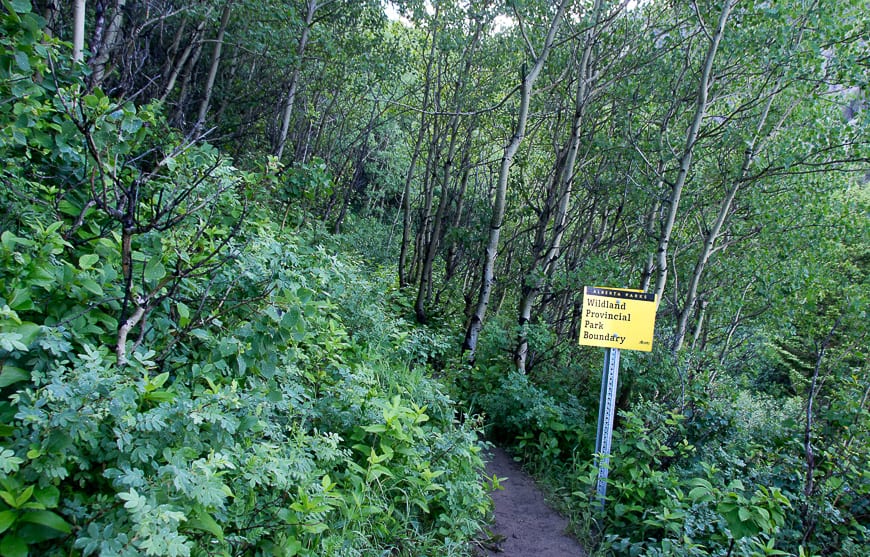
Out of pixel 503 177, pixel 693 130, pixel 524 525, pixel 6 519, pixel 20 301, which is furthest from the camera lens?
pixel 503 177

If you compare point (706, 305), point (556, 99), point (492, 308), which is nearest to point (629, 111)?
point (556, 99)

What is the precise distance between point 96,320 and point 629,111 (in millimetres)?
7007

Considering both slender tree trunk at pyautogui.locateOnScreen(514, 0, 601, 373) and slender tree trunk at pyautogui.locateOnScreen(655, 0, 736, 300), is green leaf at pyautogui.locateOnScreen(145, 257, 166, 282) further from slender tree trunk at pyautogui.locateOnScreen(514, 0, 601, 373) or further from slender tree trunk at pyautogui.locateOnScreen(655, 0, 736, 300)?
slender tree trunk at pyautogui.locateOnScreen(514, 0, 601, 373)

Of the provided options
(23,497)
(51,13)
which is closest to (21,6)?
(23,497)

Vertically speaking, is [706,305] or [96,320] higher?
[706,305]

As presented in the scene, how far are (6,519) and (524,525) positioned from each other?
389 cm

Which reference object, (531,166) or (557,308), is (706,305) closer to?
(557,308)

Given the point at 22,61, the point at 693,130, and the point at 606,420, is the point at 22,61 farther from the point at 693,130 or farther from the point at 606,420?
the point at 693,130

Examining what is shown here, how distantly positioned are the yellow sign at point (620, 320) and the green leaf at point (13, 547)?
4351 mm

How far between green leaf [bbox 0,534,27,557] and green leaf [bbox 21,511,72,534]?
0.07m

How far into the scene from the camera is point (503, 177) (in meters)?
7.36

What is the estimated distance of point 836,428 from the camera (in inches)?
198

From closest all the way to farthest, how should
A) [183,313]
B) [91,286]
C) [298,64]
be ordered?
[91,286]
[183,313]
[298,64]

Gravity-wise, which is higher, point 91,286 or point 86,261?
point 86,261
